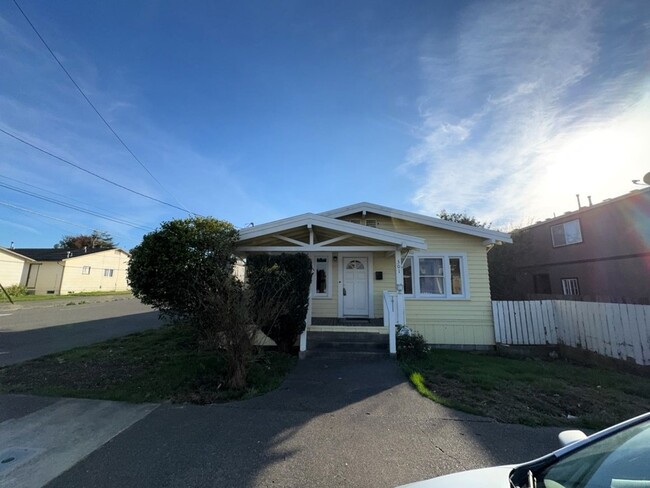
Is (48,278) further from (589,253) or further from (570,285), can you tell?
(589,253)

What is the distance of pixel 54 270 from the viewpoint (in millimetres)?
30234

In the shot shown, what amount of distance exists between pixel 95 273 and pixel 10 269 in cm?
703

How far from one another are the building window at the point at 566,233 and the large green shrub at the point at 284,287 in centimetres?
1546

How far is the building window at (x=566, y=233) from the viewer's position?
15445mm

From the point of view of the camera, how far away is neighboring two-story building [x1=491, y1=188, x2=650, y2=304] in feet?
41.6

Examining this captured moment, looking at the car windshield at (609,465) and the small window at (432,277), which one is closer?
the car windshield at (609,465)

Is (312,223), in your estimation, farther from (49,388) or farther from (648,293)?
(648,293)

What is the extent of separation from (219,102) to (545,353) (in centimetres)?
1318

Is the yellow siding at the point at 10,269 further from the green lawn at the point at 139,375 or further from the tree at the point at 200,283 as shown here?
the tree at the point at 200,283

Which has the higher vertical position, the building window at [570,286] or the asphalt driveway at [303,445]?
the building window at [570,286]

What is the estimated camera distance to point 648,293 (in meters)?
12.2

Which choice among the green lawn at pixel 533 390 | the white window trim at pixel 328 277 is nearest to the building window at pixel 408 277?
the white window trim at pixel 328 277

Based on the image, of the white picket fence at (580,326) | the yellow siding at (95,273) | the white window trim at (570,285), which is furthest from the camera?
the yellow siding at (95,273)

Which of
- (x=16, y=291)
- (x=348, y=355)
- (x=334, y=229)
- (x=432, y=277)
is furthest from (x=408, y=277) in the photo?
(x=16, y=291)
